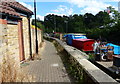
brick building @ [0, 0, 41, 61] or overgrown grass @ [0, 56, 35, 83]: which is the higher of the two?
brick building @ [0, 0, 41, 61]

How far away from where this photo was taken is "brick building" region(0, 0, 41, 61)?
4557 millimetres

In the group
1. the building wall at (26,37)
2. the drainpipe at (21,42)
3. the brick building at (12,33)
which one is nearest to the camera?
the brick building at (12,33)

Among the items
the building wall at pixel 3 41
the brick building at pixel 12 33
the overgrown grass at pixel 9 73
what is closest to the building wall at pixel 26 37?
the brick building at pixel 12 33

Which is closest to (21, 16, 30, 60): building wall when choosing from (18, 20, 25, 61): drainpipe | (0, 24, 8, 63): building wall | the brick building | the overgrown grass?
the brick building

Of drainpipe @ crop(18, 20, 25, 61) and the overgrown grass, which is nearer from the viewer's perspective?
the overgrown grass

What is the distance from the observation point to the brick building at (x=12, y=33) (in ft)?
15.0

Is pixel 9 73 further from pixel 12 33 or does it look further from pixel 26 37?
pixel 26 37

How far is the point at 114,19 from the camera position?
61.4ft

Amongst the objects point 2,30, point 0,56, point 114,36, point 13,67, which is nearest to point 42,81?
point 13,67

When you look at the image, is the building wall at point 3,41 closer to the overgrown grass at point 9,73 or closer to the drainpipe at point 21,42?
the overgrown grass at point 9,73

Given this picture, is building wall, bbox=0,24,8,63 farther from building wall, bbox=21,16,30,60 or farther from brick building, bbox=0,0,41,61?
building wall, bbox=21,16,30,60

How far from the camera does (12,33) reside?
5656 millimetres

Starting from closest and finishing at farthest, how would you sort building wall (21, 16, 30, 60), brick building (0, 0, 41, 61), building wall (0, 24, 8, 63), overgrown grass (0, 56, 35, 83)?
overgrown grass (0, 56, 35, 83), building wall (0, 24, 8, 63), brick building (0, 0, 41, 61), building wall (21, 16, 30, 60)

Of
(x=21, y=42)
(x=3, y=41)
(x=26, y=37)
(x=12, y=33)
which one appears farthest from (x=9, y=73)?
(x=26, y=37)
